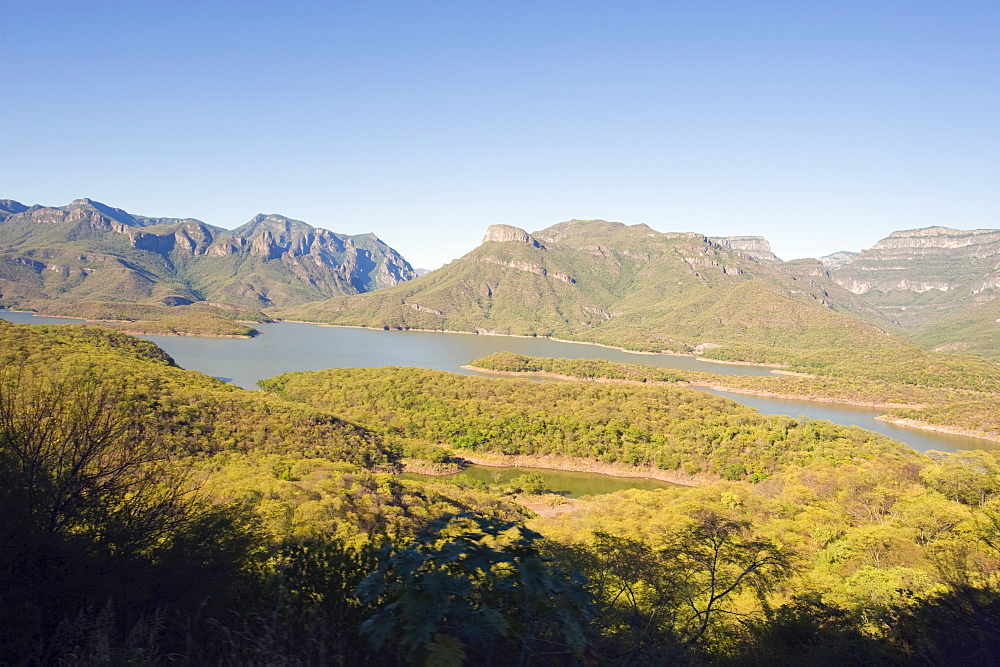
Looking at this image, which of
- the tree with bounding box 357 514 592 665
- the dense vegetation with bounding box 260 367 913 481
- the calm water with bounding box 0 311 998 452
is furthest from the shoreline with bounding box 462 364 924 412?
the tree with bounding box 357 514 592 665

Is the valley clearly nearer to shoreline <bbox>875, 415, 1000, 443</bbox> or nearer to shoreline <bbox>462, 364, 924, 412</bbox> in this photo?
shoreline <bbox>875, 415, 1000, 443</bbox>

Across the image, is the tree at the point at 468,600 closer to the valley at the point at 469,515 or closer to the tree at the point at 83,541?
the valley at the point at 469,515

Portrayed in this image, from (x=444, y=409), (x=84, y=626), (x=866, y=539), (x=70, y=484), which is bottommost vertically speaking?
(x=444, y=409)

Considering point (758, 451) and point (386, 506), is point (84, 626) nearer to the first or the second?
point (386, 506)

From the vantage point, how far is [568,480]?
190ft

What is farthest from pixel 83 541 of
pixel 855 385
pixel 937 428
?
pixel 855 385

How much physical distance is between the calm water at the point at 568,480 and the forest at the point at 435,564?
16473mm

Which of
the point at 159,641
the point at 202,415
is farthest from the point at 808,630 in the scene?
the point at 202,415

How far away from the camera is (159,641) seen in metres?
5.66

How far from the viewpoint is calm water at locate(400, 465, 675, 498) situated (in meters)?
54.0

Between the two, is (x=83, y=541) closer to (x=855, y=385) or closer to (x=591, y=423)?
(x=591, y=423)

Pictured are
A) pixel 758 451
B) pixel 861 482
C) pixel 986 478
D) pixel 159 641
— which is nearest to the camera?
pixel 159 641

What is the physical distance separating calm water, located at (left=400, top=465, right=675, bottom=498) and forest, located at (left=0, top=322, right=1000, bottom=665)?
54.0 feet

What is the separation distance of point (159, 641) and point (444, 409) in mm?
68691
